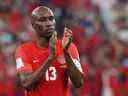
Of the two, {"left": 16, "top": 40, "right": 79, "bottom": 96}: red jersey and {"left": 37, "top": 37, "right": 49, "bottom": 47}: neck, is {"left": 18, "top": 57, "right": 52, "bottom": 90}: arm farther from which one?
{"left": 37, "top": 37, "right": 49, "bottom": 47}: neck

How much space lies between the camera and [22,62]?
20.9 feet

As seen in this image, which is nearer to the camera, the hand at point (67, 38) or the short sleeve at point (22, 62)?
the hand at point (67, 38)

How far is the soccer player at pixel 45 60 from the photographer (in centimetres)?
616

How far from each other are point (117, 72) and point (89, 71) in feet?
2.93

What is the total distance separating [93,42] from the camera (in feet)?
39.5

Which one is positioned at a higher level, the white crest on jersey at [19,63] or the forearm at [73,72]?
the white crest on jersey at [19,63]

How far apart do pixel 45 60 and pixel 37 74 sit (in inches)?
6.1

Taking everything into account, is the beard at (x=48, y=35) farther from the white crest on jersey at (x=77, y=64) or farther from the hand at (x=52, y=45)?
the white crest on jersey at (x=77, y=64)

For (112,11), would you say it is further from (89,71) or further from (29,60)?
(29,60)

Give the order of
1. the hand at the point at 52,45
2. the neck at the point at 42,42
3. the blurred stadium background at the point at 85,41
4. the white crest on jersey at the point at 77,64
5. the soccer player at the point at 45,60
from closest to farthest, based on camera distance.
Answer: the hand at the point at 52,45, the soccer player at the point at 45,60, the white crest on jersey at the point at 77,64, the neck at the point at 42,42, the blurred stadium background at the point at 85,41

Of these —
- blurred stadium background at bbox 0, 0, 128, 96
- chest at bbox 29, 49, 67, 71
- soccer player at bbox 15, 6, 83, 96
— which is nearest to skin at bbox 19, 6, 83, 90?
soccer player at bbox 15, 6, 83, 96

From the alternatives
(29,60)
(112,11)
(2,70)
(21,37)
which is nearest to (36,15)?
(29,60)

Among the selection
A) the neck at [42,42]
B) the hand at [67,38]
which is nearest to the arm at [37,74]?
the hand at [67,38]

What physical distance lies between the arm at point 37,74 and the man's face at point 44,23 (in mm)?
135
